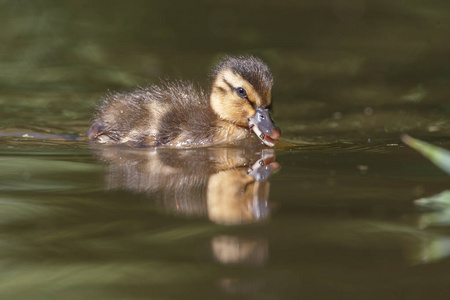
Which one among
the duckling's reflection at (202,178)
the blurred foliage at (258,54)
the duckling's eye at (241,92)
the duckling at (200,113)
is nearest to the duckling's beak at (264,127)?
the duckling at (200,113)

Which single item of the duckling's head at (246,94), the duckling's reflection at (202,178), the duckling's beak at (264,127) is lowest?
the duckling's reflection at (202,178)

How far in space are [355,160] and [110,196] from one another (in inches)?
47.4

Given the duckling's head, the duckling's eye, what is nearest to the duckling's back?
the duckling's head

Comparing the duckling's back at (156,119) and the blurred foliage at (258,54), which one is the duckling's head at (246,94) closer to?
the duckling's back at (156,119)

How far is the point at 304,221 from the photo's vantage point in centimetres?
167

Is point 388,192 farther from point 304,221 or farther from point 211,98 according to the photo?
point 211,98

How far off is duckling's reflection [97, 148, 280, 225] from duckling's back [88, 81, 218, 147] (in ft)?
0.86

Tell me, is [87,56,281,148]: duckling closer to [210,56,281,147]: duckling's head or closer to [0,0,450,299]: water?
[210,56,281,147]: duckling's head

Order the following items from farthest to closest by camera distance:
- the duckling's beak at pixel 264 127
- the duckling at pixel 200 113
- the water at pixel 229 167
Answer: the duckling at pixel 200 113, the duckling's beak at pixel 264 127, the water at pixel 229 167

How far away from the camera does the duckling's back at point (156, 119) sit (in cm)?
357

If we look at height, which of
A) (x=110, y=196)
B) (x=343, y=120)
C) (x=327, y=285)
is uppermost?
(x=343, y=120)

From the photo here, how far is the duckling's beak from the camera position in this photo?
11.2ft

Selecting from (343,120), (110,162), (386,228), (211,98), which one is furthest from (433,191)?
(343,120)

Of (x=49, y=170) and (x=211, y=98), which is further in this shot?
(x=211, y=98)
